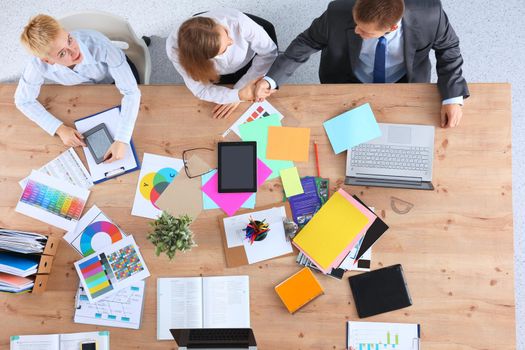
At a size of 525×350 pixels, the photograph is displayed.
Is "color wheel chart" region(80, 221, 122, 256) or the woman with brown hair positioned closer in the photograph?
the woman with brown hair

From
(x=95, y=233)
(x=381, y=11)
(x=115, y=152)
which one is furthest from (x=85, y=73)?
(x=381, y=11)

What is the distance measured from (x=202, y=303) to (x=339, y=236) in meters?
0.55

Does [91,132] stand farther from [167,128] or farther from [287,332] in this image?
[287,332]

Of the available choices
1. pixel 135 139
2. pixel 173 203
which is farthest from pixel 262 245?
pixel 135 139

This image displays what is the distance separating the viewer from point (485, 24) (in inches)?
92.5

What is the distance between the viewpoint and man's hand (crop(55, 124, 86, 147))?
1.69 m

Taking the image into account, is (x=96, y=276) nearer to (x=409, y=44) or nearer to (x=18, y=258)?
(x=18, y=258)

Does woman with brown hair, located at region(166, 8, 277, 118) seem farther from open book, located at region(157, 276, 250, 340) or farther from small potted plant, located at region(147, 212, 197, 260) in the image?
open book, located at region(157, 276, 250, 340)

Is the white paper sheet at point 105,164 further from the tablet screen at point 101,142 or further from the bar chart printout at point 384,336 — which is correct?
the bar chart printout at point 384,336

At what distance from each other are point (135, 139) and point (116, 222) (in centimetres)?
32

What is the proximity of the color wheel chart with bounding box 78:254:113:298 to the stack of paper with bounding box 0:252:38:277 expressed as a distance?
15cm

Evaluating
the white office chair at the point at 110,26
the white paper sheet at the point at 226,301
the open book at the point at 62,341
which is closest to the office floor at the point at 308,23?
the white office chair at the point at 110,26

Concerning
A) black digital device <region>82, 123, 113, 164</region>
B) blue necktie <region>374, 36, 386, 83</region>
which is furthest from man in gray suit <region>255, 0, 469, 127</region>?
black digital device <region>82, 123, 113, 164</region>

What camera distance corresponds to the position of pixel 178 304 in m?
1.61
